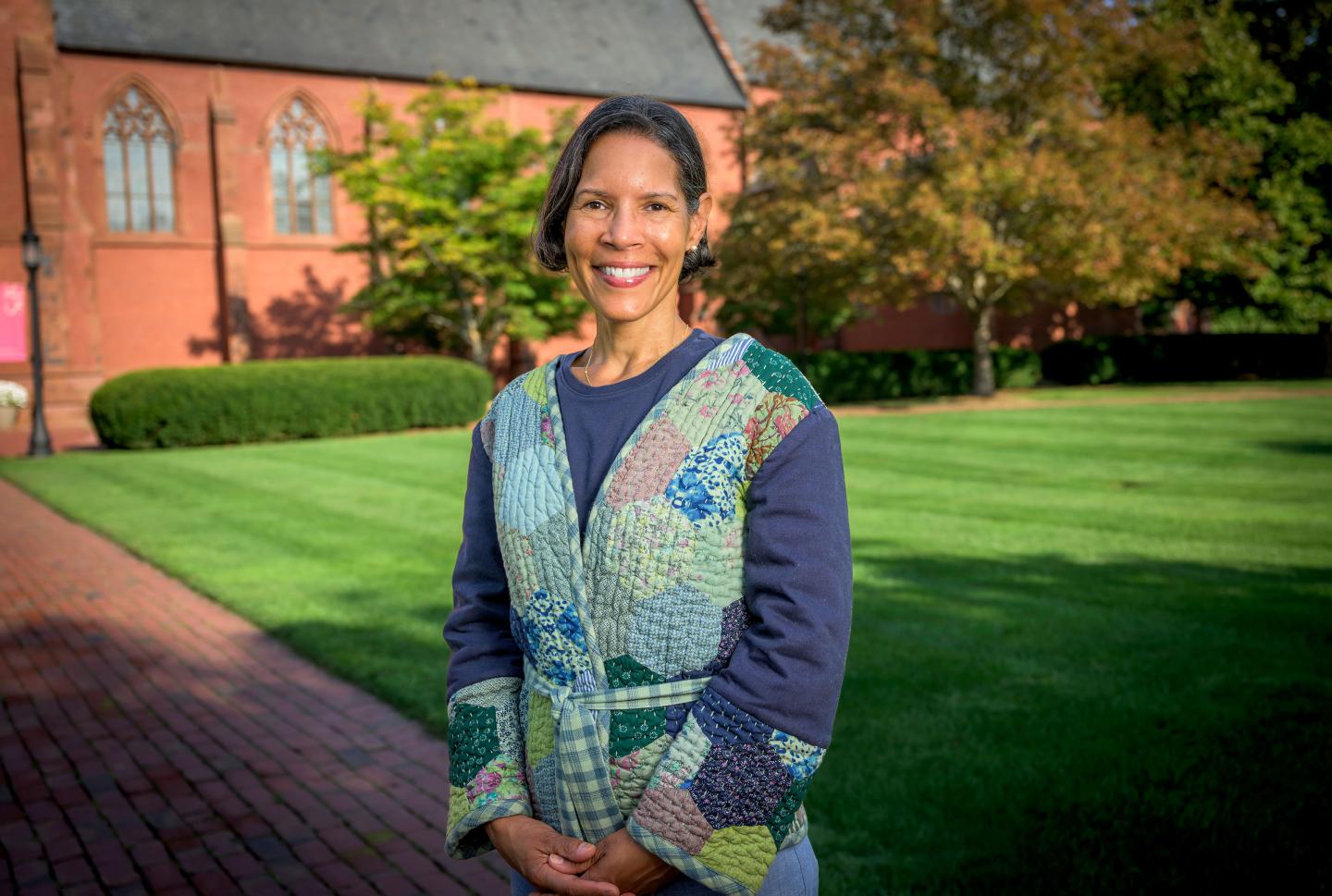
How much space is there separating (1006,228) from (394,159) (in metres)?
15.0

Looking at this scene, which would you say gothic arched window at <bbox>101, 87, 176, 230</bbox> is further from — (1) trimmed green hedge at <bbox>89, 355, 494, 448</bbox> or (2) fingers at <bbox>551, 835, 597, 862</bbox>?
(2) fingers at <bbox>551, 835, 597, 862</bbox>

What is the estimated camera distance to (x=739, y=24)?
40156 mm

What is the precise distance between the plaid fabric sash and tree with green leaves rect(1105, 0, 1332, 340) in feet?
109

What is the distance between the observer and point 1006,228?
2553 cm

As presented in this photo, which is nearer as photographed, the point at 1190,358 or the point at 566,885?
the point at 566,885

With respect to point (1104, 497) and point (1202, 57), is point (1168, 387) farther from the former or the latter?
point (1104, 497)

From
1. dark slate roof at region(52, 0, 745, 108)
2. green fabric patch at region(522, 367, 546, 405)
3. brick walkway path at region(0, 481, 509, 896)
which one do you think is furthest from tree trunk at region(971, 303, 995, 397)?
green fabric patch at region(522, 367, 546, 405)

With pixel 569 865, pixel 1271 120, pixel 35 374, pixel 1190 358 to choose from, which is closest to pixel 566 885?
pixel 569 865

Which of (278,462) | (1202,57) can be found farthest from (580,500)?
(1202,57)

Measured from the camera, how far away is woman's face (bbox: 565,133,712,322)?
1.75 m

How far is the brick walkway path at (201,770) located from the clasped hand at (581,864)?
7.49 ft

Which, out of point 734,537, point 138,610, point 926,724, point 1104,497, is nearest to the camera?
point 734,537

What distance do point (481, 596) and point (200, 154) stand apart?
3179 centimetres

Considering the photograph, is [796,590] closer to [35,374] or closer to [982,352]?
[35,374]
